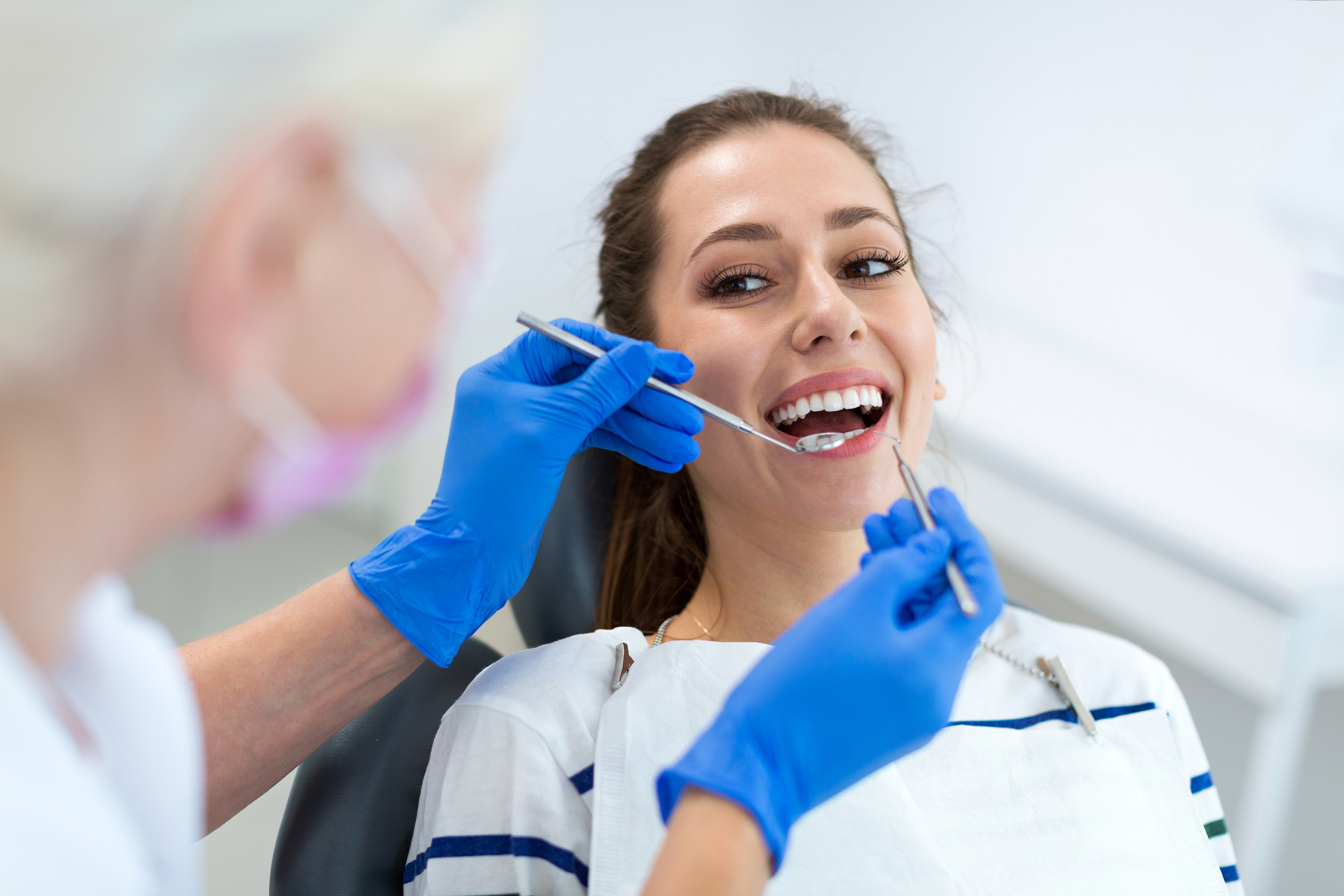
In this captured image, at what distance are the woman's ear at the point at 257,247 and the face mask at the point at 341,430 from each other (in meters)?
0.01

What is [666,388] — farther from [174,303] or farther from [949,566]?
[174,303]

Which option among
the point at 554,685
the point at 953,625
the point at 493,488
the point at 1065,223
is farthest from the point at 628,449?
the point at 1065,223

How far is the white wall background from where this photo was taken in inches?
78.2

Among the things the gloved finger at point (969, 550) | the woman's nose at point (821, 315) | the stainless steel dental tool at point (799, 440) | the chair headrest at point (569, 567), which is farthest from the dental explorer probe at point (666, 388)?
the chair headrest at point (569, 567)

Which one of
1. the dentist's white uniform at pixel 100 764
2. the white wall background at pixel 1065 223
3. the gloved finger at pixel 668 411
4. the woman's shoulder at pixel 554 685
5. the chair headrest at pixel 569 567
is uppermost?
the white wall background at pixel 1065 223

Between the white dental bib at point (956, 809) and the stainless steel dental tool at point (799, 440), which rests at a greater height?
the stainless steel dental tool at point (799, 440)

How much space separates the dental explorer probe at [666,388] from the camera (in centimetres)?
118

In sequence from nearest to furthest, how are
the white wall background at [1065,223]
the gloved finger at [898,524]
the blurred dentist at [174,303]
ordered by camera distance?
the blurred dentist at [174,303] → the gloved finger at [898,524] → the white wall background at [1065,223]

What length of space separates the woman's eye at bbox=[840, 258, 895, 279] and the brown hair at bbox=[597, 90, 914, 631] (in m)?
0.12

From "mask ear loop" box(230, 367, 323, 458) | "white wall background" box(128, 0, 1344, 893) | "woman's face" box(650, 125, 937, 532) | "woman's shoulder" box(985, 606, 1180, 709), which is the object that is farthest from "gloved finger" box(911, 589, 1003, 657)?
"white wall background" box(128, 0, 1344, 893)

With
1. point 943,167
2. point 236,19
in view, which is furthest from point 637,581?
point 943,167

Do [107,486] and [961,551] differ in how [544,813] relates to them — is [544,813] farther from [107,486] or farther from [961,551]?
[107,486]

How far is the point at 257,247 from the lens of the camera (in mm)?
561

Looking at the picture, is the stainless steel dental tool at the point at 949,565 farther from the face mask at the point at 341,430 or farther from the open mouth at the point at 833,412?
the face mask at the point at 341,430
